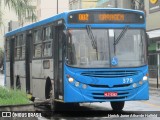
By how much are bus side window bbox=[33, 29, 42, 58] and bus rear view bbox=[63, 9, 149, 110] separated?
2915 millimetres

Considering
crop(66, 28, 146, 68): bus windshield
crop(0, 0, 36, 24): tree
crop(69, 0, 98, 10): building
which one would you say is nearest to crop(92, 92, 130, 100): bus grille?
crop(66, 28, 146, 68): bus windshield

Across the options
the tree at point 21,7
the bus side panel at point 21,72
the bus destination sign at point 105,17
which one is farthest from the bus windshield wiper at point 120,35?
the bus side panel at point 21,72

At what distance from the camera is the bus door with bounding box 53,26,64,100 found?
14523 millimetres

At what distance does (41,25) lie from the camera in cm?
1680

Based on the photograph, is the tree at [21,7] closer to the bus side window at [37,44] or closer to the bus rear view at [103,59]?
the bus rear view at [103,59]

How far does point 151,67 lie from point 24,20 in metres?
25.8

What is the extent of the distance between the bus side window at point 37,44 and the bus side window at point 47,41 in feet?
1.84

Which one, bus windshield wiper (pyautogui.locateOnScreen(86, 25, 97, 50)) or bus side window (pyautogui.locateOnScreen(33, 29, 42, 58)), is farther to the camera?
bus side window (pyautogui.locateOnScreen(33, 29, 42, 58))

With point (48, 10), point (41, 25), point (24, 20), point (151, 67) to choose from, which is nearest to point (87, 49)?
point (24, 20)

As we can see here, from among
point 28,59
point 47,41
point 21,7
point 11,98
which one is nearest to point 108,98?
point 47,41

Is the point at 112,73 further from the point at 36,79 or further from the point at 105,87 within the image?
the point at 36,79

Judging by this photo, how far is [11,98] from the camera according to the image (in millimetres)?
11625

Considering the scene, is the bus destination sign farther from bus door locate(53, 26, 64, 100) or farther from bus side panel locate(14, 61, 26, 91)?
bus side panel locate(14, 61, 26, 91)

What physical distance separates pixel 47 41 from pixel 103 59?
8.71 feet
